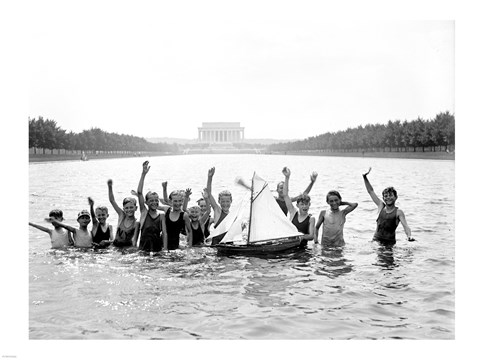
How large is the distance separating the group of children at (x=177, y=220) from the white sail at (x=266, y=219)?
1.50 ft

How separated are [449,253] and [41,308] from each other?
8.67 meters

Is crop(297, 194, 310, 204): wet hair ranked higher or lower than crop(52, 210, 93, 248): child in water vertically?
higher

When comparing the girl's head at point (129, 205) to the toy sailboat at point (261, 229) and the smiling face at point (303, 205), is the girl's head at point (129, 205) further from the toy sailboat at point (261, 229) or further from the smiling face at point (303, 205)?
the smiling face at point (303, 205)

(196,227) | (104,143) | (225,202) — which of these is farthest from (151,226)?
(104,143)

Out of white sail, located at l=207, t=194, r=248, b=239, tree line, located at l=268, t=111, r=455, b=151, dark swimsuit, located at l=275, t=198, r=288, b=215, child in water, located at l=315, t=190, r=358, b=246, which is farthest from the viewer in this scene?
tree line, located at l=268, t=111, r=455, b=151

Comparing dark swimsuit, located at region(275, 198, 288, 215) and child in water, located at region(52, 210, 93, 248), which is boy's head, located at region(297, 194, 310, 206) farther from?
child in water, located at region(52, 210, 93, 248)

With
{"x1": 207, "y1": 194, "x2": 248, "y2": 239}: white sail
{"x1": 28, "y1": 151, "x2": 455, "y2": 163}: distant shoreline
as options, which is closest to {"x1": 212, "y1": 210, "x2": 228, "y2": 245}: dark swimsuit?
{"x1": 207, "y1": 194, "x2": 248, "y2": 239}: white sail

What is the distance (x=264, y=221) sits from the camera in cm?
1205

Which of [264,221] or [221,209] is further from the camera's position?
[221,209]

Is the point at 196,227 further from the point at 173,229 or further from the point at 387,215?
the point at 387,215

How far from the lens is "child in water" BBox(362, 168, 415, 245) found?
11.7 metres

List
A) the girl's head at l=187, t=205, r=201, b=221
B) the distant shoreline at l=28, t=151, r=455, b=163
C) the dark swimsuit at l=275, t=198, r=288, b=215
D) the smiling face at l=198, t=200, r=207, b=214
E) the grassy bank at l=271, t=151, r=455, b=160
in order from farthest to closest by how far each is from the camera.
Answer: the distant shoreline at l=28, t=151, r=455, b=163 < the grassy bank at l=271, t=151, r=455, b=160 < the dark swimsuit at l=275, t=198, r=288, b=215 < the smiling face at l=198, t=200, r=207, b=214 < the girl's head at l=187, t=205, r=201, b=221

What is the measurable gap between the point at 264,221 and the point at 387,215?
264cm
